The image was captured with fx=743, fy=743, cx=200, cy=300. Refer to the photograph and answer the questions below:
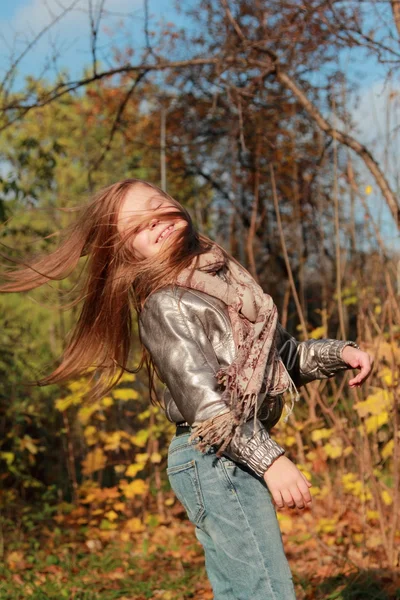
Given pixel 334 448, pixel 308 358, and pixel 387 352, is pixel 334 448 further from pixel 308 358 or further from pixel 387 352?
pixel 308 358

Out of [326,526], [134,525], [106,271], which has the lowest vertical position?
[134,525]

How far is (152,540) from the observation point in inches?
200

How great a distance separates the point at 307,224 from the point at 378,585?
5356 millimetres

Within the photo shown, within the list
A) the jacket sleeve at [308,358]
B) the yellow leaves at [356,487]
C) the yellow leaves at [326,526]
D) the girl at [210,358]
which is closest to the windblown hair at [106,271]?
the girl at [210,358]

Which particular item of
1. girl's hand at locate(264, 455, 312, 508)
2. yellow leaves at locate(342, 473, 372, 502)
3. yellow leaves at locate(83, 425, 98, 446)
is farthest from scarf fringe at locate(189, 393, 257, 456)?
yellow leaves at locate(83, 425, 98, 446)

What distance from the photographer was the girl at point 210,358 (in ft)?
6.20

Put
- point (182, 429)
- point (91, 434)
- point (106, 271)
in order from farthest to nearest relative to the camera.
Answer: point (91, 434) → point (106, 271) → point (182, 429)

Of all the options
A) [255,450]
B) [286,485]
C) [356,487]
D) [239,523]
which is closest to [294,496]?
[286,485]

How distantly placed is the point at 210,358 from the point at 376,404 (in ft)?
6.16

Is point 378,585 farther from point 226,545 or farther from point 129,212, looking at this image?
point 129,212

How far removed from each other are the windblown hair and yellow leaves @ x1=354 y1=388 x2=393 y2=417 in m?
1.48

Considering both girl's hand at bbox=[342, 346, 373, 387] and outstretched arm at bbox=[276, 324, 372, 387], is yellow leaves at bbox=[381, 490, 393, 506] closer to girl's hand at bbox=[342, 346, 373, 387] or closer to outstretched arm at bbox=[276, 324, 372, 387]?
outstretched arm at bbox=[276, 324, 372, 387]

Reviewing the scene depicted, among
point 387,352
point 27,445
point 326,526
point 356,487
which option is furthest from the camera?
point 27,445

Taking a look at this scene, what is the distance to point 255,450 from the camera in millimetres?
1859
